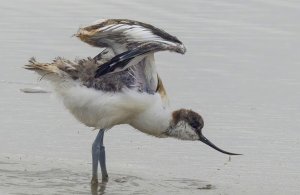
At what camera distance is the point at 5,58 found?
10.9 meters

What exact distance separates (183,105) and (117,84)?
2.10 metres

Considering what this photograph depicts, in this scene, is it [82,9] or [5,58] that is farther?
[82,9]

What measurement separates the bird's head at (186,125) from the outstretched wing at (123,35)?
0.69 metres

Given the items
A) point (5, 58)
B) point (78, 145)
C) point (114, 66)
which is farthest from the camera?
point (5, 58)

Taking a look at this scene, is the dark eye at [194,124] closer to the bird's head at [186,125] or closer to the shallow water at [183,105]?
the bird's head at [186,125]

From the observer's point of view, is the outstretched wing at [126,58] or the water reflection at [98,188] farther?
the water reflection at [98,188]

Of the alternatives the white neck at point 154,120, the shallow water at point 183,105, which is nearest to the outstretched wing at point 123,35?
the white neck at point 154,120

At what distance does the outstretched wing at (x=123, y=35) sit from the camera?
24.8ft

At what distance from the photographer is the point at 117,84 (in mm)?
7762

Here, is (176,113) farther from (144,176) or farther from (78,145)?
(78,145)

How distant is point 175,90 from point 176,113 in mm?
2127

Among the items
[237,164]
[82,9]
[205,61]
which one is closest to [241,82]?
[205,61]

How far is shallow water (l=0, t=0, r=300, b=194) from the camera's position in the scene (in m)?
7.95

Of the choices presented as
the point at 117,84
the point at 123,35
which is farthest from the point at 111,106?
the point at 123,35
